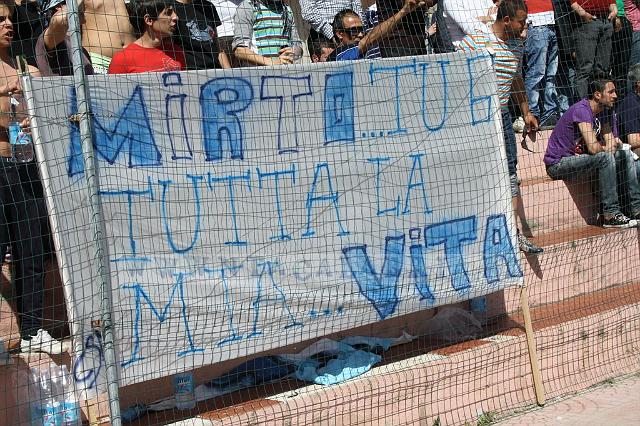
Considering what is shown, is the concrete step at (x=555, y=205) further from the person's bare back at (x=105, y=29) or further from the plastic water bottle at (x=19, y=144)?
the plastic water bottle at (x=19, y=144)

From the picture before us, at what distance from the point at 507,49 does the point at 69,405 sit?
4.11 m

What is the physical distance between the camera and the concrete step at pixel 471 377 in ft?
17.3

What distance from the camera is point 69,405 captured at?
471 cm

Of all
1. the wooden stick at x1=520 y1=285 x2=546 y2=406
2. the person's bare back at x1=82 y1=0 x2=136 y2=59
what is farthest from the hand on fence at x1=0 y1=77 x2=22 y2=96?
the wooden stick at x1=520 y1=285 x2=546 y2=406

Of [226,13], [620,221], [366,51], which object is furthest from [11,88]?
[620,221]

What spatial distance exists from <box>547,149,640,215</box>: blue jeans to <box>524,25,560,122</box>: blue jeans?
2.75ft

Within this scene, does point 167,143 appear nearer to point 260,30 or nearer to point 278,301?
point 278,301

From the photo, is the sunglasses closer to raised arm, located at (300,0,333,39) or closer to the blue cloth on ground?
raised arm, located at (300,0,333,39)

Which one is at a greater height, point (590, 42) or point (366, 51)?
point (366, 51)

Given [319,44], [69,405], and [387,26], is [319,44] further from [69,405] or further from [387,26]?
[69,405]

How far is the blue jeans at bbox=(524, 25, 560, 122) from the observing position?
8664 mm

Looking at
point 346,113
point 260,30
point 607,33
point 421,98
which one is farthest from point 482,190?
point 607,33

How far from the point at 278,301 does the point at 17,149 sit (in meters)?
1.64

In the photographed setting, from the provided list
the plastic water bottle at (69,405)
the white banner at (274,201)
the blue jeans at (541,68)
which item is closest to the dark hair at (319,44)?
the blue jeans at (541,68)
